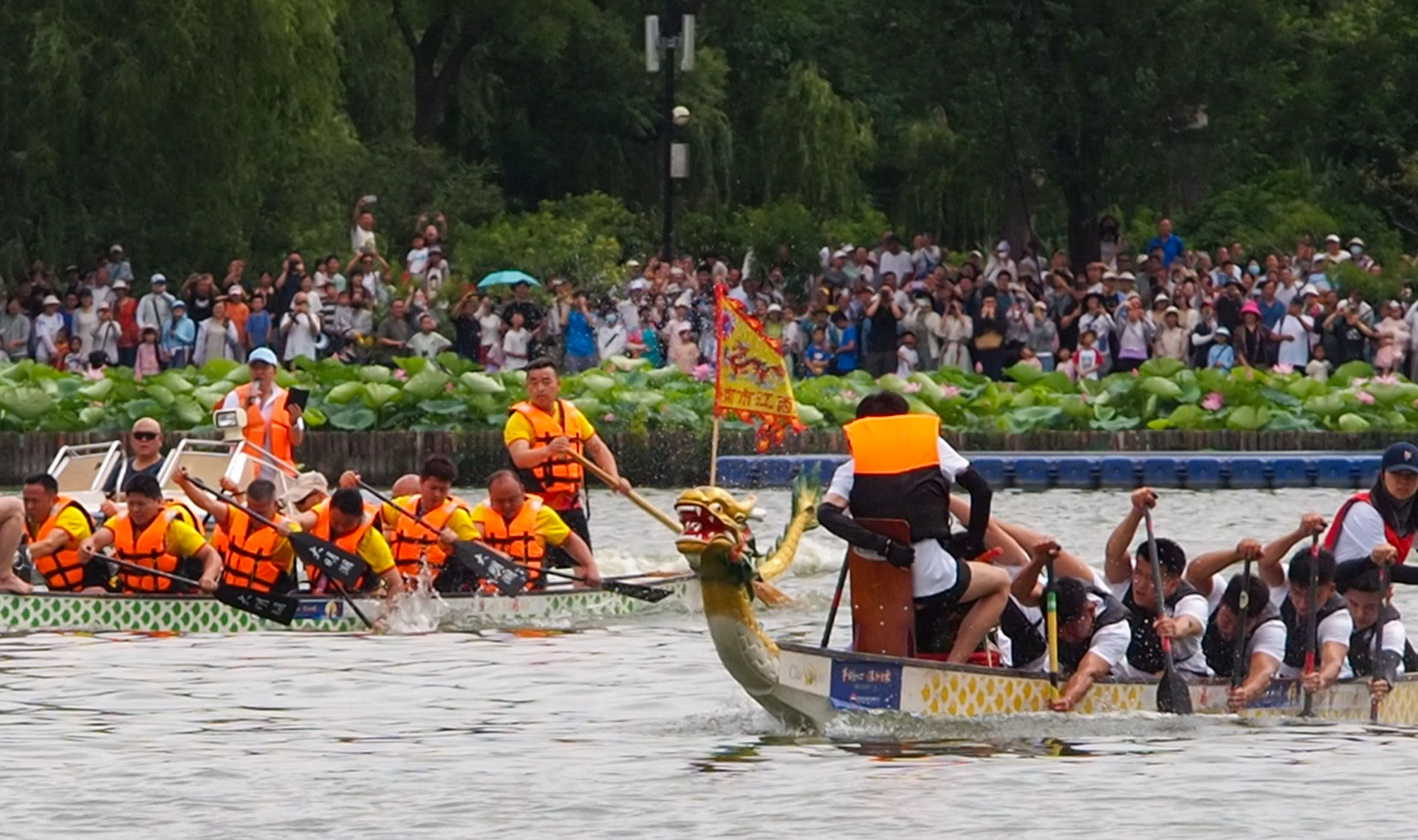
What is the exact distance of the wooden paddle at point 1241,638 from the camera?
50.3 ft

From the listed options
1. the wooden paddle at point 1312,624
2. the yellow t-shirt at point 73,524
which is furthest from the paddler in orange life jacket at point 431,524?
the wooden paddle at point 1312,624

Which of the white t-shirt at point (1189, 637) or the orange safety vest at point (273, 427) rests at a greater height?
the orange safety vest at point (273, 427)

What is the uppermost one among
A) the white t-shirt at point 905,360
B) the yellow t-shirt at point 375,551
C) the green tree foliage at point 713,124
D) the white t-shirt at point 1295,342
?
the green tree foliage at point 713,124

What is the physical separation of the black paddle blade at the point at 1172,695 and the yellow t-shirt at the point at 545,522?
580cm

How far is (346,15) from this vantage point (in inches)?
1730

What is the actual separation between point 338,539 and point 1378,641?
6.53m

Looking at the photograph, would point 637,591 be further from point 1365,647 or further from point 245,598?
point 1365,647

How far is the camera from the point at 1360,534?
15.8m

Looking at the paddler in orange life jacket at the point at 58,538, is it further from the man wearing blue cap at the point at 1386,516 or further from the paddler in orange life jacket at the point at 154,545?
the man wearing blue cap at the point at 1386,516

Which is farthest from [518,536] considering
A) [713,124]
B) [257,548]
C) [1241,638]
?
A: [713,124]

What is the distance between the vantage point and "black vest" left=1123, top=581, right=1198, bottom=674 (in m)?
15.5

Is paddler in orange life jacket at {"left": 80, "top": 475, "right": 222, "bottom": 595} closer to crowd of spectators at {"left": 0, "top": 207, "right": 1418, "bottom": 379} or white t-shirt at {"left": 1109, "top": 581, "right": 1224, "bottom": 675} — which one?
white t-shirt at {"left": 1109, "top": 581, "right": 1224, "bottom": 675}

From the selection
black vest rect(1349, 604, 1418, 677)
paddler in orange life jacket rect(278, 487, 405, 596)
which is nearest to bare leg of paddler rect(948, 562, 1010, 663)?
black vest rect(1349, 604, 1418, 677)

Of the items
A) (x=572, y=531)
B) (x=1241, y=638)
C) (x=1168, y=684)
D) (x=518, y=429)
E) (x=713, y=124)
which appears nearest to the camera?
Result: (x=1168, y=684)
